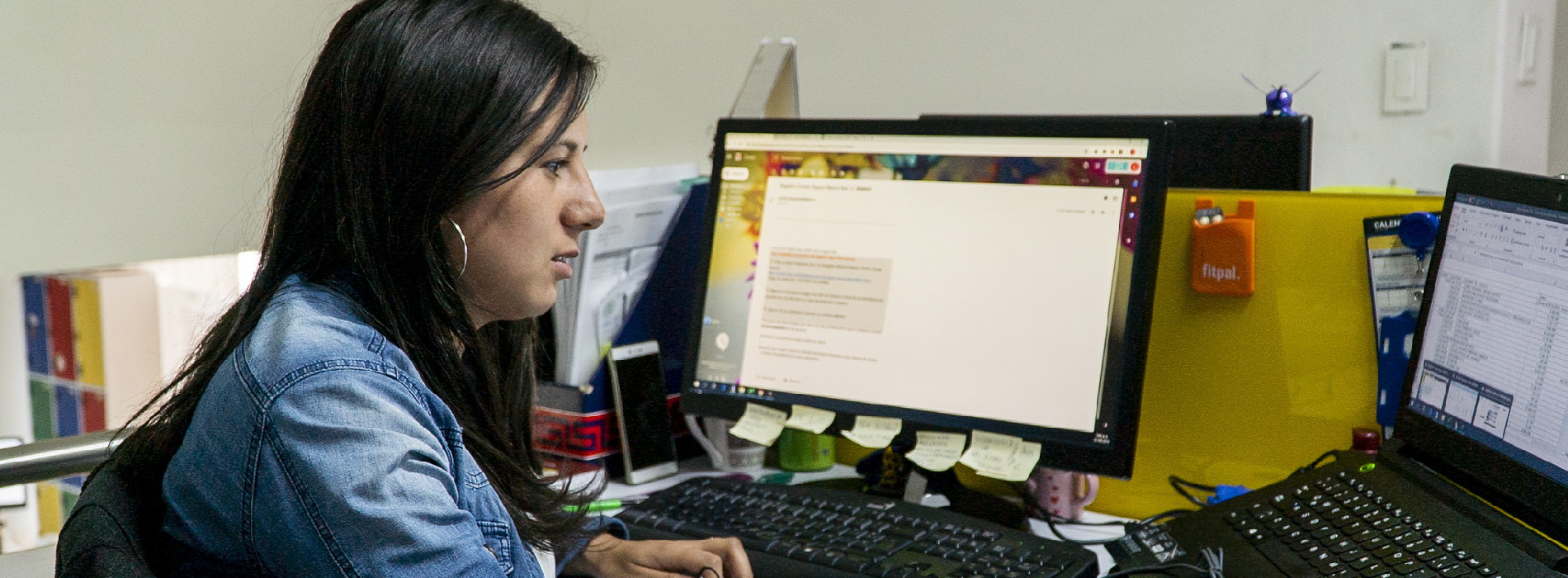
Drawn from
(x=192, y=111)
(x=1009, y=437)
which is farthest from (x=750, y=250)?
(x=192, y=111)

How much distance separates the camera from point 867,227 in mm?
1207

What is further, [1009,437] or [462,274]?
[1009,437]

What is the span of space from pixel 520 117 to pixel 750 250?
1.70ft

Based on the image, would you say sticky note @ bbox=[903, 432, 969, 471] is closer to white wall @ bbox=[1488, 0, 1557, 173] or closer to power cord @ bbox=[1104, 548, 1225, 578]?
power cord @ bbox=[1104, 548, 1225, 578]

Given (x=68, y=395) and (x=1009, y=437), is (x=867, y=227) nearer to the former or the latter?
(x=1009, y=437)

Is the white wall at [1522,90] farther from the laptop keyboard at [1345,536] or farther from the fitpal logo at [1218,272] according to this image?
the laptop keyboard at [1345,536]

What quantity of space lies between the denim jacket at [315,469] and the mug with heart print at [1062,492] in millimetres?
674

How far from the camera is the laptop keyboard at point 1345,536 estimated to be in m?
0.81

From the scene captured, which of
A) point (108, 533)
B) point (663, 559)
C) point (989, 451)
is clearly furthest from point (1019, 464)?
point (108, 533)

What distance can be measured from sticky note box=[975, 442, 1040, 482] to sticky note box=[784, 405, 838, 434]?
0.18m

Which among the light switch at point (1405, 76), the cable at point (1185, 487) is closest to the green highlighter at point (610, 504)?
the cable at point (1185, 487)

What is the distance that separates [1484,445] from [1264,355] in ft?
0.96

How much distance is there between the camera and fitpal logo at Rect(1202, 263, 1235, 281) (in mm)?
1148

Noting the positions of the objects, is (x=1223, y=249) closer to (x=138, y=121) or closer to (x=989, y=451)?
(x=989, y=451)
